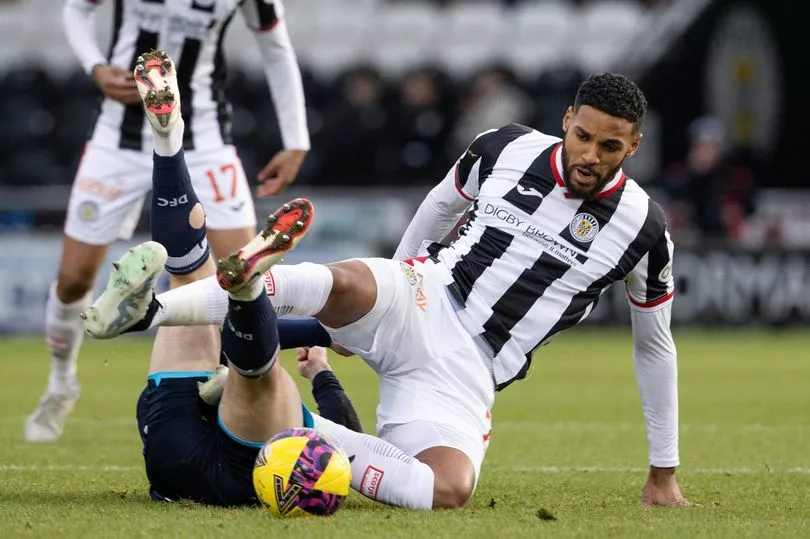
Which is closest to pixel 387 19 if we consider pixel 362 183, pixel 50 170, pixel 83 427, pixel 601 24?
pixel 601 24

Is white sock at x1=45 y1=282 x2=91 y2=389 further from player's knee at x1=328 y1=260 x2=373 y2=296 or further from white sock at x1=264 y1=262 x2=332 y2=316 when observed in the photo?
white sock at x1=264 y1=262 x2=332 y2=316

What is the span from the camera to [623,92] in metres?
5.35

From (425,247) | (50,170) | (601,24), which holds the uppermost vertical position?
(425,247)

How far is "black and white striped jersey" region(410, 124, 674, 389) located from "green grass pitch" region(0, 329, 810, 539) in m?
0.67

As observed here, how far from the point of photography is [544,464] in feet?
22.2

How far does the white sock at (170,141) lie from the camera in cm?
527

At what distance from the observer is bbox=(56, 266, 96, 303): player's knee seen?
24.4 feet

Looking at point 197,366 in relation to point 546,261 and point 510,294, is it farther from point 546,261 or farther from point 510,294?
point 546,261

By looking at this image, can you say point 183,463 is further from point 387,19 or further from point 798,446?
point 387,19

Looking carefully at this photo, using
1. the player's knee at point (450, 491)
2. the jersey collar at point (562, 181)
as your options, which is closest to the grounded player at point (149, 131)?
the jersey collar at point (562, 181)

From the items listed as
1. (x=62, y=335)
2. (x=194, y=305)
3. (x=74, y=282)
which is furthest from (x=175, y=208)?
(x=62, y=335)

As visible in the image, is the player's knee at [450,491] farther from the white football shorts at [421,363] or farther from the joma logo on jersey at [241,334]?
the joma logo on jersey at [241,334]

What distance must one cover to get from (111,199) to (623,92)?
9.92 feet

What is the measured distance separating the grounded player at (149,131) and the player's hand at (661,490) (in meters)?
2.55
